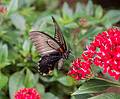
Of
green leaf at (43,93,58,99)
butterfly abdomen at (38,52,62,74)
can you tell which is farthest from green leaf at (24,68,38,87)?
butterfly abdomen at (38,52,62,74)

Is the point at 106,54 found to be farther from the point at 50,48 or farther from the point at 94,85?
the point at 50,48

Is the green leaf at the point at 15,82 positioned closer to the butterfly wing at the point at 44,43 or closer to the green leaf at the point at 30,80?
the green leaf at the point at 30,80

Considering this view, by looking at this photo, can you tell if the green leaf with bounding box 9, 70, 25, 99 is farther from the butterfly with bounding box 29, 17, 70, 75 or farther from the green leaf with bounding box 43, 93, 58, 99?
the butterfly with bounding box 29, 17, 70, 75

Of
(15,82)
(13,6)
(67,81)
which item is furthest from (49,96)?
(13,6)

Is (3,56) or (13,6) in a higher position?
(13,6)

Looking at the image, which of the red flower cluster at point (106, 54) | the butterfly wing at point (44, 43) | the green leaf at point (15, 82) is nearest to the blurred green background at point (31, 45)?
the green leaf at point (15, 82)
